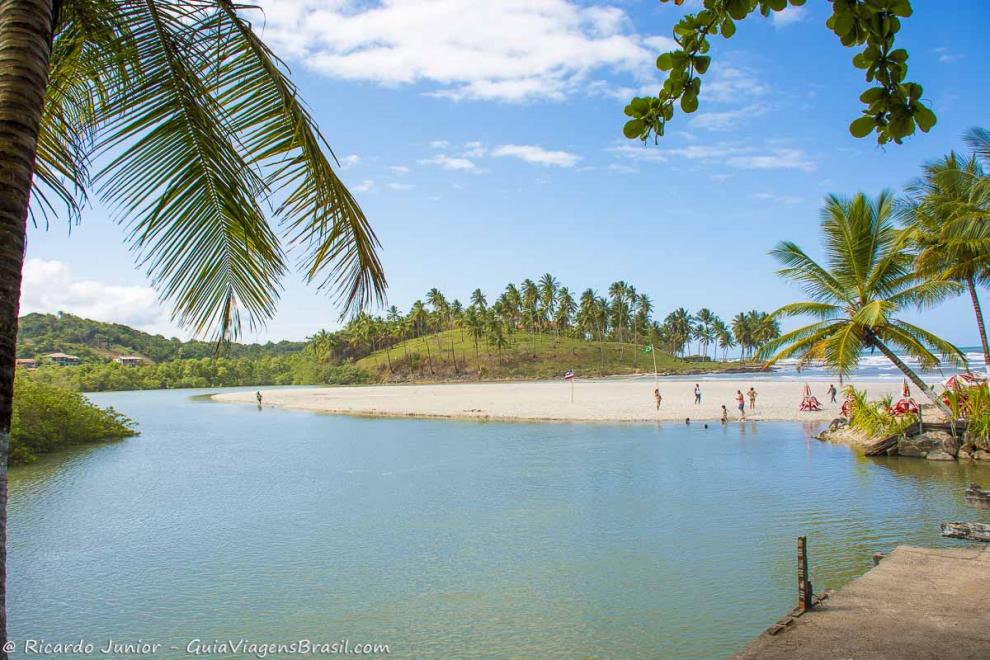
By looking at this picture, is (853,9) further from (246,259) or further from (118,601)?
(118,601)

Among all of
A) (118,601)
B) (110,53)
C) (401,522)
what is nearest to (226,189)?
(110,53)

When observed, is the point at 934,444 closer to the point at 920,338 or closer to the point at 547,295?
the point at 920,338

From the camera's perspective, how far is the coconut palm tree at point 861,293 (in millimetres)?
18562

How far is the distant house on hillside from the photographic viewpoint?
6302cm

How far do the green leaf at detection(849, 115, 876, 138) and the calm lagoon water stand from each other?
9068 mm

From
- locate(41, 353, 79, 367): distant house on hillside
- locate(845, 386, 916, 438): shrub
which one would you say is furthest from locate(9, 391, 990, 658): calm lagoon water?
locate(41, 353, 79, 367): distant house on hillside

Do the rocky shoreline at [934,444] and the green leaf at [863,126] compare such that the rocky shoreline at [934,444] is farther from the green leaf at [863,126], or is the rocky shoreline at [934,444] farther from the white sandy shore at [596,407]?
the green leaf at [863,126]

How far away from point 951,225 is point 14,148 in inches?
825

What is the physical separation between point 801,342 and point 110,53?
777 inches

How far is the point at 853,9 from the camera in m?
2.56

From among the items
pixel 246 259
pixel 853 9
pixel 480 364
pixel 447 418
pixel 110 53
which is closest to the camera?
pixel 853 9

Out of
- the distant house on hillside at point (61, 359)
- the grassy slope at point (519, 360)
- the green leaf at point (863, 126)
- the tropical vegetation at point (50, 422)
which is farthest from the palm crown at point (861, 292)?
the grassy slope at point (519, 360)

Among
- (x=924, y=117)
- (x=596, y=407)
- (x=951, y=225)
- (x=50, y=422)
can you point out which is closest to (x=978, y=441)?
(x=951, y=225)

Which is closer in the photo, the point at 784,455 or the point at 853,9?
the point at 853,9
